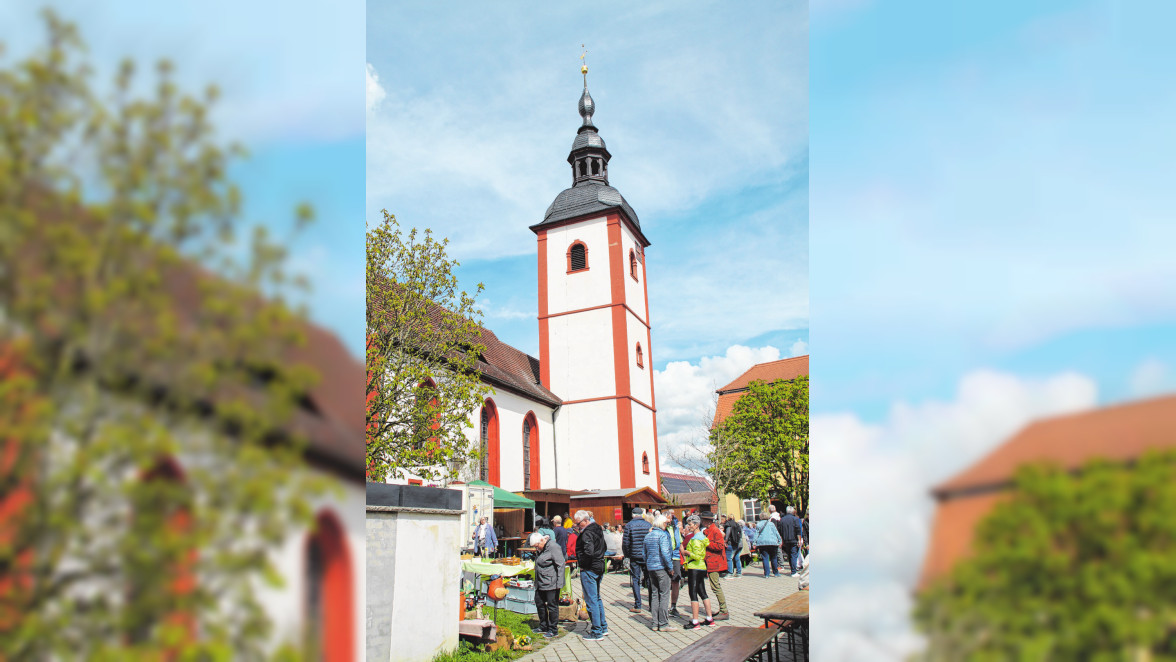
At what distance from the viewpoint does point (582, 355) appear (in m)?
32.0

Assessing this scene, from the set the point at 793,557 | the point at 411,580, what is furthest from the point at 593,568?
the point at 793,557

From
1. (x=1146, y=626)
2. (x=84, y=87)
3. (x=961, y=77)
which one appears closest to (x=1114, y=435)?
(x=1146, y=626)

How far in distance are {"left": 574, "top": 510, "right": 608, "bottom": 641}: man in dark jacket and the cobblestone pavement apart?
0.55 feet

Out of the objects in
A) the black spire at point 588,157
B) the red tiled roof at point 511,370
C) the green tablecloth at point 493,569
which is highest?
the black spire at point 588,157

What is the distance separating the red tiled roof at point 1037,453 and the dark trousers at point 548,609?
7.25m

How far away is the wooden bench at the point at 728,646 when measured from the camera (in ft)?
17.8

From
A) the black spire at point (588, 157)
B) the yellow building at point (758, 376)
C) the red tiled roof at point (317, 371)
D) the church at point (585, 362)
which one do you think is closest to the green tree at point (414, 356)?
the red tiled roof at point (317, 371)

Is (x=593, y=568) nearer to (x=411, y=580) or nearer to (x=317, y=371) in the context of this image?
(x=411, y=580)

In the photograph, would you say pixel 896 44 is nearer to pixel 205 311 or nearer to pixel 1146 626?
pixel 1146 626

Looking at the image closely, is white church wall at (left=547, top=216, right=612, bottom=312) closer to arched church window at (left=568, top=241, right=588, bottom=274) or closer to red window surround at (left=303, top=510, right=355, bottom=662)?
arched church window at (left=568, top=241, right=588, bottom=274)

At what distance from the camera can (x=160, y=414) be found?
158 centimetres

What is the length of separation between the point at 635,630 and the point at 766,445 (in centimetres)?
3064

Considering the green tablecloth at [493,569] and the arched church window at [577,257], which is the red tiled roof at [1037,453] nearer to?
the green tablecloth at [493,569]

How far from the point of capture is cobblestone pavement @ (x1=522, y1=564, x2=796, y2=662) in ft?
25.1
